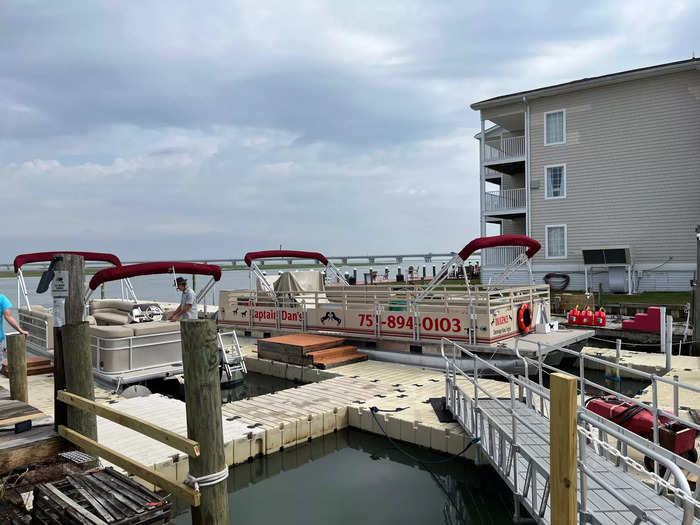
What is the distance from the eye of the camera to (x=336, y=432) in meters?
9.51

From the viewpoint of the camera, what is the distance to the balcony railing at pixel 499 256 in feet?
92.6

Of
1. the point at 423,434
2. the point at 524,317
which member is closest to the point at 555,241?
the point at 524,317

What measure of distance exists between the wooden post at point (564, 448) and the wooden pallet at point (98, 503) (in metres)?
3.28

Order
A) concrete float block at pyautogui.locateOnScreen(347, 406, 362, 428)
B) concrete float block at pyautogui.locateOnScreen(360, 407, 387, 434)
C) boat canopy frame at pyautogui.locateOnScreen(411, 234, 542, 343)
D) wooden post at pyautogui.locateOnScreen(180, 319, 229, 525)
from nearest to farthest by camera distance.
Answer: wooden post at pyautogui.locateOnScreen(180, 319, 229, 525) → concrete float block at pyautogui.locateOnScreen(360, 407, 387, 434) → concrete float block at pyautogui.locateOnScreen(347, 406, 362, 428) → boat canopy frame at pyautogui.locateOnScreen(411, 234, 542, 343)

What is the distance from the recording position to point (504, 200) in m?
29.4

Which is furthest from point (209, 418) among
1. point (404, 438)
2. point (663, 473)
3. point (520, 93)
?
point (520, 93)

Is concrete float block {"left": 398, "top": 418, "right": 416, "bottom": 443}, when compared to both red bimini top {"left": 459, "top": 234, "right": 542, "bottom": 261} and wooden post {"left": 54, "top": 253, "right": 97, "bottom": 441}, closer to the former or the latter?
wooden post {"left": 54, "top": 253, "right": 97, "bottom": 441}

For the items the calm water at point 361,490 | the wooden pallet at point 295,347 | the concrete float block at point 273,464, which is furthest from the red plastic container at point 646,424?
the wooden pallet at point 295,347

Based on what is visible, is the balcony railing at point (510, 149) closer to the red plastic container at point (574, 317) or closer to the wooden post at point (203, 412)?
the red plastic container at point (574, 317)

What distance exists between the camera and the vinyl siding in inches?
940

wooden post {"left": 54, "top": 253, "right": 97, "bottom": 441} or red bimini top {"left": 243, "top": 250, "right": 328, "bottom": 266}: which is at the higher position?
red bimini top {"left": 243, "top": 250, "right": 328, "bottom": 266}

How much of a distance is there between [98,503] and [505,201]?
90.3ft

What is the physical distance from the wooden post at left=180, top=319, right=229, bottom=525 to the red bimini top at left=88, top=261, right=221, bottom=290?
7672 millimetres

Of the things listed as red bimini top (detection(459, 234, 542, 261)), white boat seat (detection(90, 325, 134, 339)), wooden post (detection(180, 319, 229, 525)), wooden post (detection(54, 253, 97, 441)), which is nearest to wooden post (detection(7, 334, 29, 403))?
wooden post (detection(54, 253, 97, 441))
